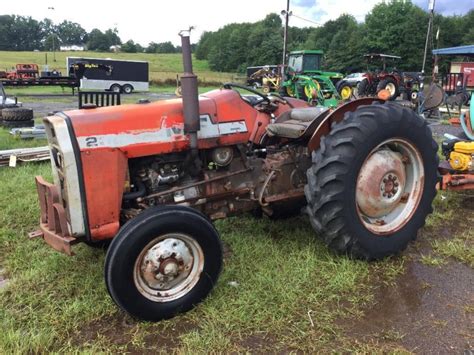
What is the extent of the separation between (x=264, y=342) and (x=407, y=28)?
6454 centimetres

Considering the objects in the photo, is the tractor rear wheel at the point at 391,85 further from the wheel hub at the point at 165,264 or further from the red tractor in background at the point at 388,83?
→ the wheel hub at the point at 165,264

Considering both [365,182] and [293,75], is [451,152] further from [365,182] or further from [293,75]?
[293,75]

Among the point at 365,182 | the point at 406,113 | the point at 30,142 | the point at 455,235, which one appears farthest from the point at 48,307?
the point at 30,142

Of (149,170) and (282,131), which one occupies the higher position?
(282,131)

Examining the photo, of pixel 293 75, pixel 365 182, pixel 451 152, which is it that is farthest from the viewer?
pixel 293 75

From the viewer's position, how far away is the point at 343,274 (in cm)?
322

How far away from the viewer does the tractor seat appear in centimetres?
341

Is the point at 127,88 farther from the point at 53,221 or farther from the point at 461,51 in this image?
the point at 53,221

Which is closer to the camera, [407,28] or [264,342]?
[264,342]

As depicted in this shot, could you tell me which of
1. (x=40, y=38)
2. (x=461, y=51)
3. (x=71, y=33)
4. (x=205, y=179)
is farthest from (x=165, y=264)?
(x=71, y=33)

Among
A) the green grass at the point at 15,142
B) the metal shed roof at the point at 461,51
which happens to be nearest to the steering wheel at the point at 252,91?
the green grass at the point at 15,142

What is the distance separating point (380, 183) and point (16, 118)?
9.05 m

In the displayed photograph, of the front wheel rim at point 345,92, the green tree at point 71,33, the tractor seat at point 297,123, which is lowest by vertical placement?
the tractor seat at point 297,123

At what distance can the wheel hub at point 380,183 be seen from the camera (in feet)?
11.0
